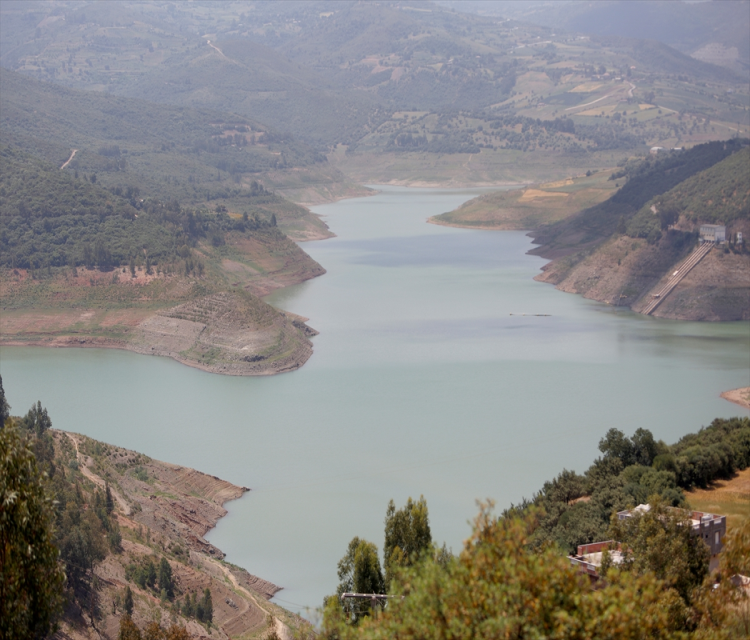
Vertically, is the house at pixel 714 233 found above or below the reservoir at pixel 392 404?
above

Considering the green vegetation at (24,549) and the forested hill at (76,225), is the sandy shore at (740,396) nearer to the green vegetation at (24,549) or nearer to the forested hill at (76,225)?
the forested hill at (76,225)

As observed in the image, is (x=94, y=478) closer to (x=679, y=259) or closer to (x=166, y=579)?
(x=166, y=579)

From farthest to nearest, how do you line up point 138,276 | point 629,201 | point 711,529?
point 629,201 → point 138,276 → point 711,529

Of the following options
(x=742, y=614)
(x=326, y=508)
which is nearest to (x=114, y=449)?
(x=326, y=508)

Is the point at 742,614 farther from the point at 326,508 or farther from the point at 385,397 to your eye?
the point at 385,397

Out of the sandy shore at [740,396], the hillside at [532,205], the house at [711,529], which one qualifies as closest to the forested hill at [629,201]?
the hillside at [532,205]

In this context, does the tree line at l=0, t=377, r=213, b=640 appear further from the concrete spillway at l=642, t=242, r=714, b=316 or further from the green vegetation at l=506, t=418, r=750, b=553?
the concrete spillway at l=642, t=242, r=714, b=316

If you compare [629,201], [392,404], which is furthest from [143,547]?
[629,201]
